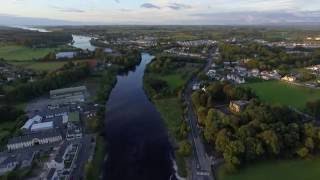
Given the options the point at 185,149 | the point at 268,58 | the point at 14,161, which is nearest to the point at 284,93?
the point at 185,149

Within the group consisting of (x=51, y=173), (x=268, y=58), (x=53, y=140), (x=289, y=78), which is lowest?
(x=53, y=140)

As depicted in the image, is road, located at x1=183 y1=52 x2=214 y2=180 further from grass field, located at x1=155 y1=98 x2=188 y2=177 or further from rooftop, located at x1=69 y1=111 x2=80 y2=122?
rooftop, located at x1=69 y1=111 x2=80 y2=122

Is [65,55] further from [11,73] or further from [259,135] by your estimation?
[259,135]

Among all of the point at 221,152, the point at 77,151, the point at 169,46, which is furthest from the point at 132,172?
the point at 169,46

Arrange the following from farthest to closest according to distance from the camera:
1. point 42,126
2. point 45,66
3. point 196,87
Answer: point 45,66 → point 196,87 → point 42,126

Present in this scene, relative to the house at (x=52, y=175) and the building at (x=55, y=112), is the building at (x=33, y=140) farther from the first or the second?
the house at (x=52, y=175)

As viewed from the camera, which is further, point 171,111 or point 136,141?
point 171,111
